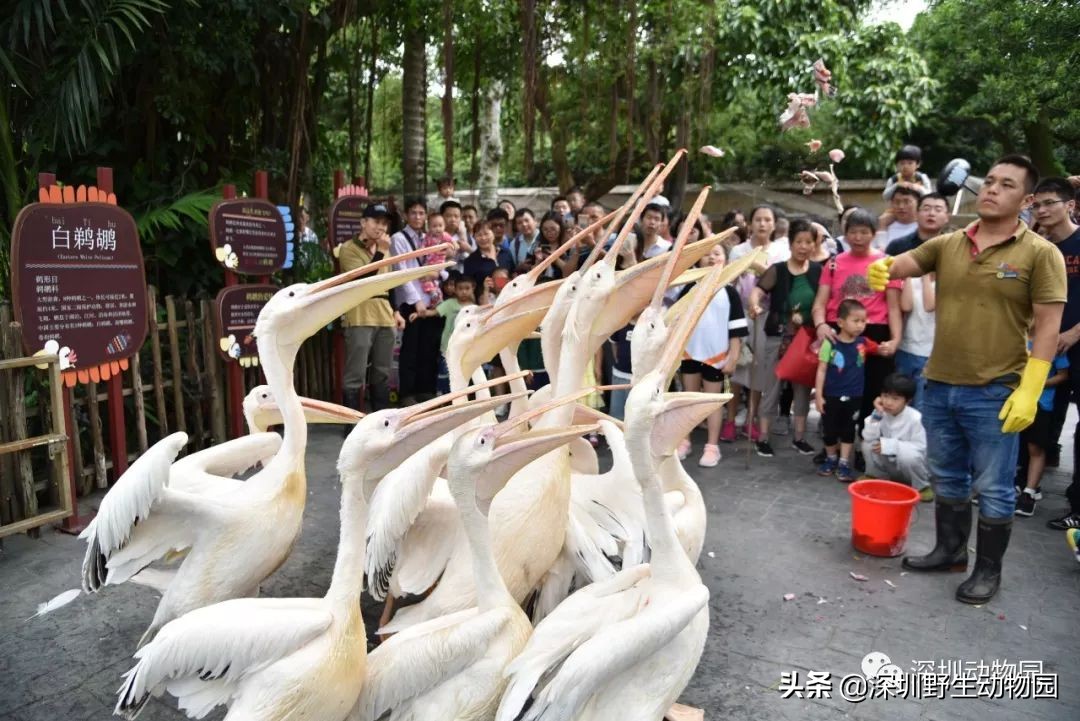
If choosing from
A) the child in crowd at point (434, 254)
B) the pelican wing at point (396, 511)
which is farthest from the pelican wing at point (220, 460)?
the child in crowd at point (434, 254)

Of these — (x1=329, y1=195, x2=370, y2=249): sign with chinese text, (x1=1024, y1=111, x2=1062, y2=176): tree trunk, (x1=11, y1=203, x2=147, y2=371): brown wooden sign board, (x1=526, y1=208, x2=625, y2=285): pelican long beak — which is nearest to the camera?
(x1=526, y1=208, x2=625, y2=285): pelican long beak

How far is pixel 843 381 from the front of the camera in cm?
546

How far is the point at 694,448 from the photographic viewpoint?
642cm

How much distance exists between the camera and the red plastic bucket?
416 centimetres

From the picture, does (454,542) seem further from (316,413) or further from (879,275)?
(879,275)

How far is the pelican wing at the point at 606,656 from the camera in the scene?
85.9 inches

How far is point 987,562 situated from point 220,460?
369 cm

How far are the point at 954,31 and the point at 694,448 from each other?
12739mm

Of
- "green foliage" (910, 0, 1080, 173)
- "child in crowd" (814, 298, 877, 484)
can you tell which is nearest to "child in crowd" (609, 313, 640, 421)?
"child in crowd" (814, 298, 877, 484)

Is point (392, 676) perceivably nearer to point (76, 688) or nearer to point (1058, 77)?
point (76, 688)

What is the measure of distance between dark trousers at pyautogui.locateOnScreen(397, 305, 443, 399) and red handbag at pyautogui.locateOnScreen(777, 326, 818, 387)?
309 cm

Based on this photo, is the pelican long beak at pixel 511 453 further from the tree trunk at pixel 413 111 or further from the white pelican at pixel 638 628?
the tree trunk at pixel 413 111

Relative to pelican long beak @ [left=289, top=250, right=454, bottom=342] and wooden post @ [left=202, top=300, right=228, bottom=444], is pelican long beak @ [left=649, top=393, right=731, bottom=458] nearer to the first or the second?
pelican long beak @ [left=289, top=250, right=454, bottom=342]

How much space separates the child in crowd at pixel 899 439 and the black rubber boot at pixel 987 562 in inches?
50.0
